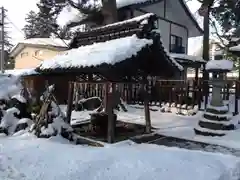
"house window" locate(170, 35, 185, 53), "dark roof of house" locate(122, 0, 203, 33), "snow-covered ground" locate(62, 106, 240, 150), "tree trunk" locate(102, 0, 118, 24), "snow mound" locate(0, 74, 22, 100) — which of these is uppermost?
"dark roof of house" locate(122, 0, 203, 33)

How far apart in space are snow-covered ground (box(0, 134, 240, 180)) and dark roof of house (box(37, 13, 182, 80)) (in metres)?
2.01

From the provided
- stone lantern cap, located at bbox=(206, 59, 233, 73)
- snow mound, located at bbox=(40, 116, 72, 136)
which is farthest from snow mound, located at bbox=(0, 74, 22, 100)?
stone lantern cap, located at bbox=(206, 59, 233, 73)

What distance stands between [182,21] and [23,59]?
14723 millimetres

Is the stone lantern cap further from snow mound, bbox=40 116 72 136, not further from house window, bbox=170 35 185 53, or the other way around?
house window, bbox=170 35 185 53

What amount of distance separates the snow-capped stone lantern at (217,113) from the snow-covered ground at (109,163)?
2.17 meters

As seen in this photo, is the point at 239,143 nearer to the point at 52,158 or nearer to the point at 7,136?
the point at 52,158

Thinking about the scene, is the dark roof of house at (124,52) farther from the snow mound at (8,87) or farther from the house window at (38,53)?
the house window at (38,53)

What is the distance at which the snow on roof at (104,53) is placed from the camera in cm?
613

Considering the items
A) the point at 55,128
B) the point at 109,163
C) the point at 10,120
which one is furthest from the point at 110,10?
the point at 109,163

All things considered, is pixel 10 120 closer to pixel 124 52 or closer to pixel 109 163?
pixel 124 52

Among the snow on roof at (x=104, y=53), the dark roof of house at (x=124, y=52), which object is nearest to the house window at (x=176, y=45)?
the dark roof of house at (x=124, y=52)

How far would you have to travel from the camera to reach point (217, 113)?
7891mm

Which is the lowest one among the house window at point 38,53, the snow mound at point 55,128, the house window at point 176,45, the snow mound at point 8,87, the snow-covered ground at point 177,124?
the snow-covered ground at point 177,124

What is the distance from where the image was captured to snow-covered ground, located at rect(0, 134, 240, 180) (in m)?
4.34
